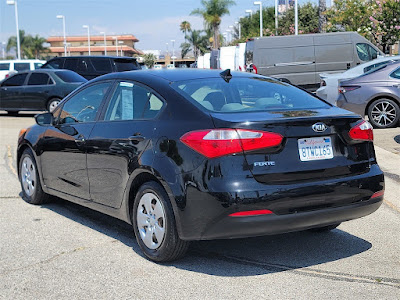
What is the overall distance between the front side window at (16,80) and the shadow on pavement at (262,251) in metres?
15.7

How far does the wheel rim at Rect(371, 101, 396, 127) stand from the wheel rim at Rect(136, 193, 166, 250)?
10.5 meters

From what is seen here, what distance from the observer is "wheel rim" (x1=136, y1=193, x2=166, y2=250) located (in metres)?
4.98

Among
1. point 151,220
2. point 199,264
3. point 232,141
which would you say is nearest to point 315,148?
point 232,141

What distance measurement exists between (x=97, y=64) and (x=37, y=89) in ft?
11.2

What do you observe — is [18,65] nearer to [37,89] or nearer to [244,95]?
[37,89]

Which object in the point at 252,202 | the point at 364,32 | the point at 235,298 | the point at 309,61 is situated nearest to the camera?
the point at 235,298

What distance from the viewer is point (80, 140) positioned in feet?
20.2

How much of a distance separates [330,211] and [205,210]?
3.16ft

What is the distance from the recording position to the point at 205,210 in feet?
15.0

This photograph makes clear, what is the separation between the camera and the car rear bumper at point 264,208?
4.53 m

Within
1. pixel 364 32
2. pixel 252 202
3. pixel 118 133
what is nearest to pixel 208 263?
pixel 252 202

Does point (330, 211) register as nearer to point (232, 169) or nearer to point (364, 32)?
point (232, 169)

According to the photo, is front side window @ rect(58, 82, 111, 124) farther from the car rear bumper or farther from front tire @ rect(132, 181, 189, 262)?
the car rear bumper

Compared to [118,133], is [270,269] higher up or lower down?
lower down
